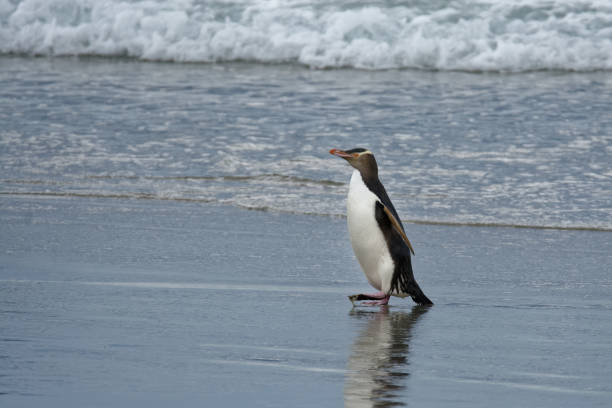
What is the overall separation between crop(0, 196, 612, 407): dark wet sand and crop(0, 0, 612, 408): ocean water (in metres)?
0.02

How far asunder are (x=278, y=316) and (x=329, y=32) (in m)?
12.7

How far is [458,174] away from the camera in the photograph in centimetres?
791

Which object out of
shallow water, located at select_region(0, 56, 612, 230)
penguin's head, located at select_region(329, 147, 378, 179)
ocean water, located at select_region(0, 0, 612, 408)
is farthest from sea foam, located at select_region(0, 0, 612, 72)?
penguin's head, located at select_region(329, 147, 378, 179)

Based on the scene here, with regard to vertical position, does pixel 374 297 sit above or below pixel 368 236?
below

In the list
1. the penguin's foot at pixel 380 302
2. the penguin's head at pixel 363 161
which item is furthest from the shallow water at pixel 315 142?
the penguin's foot at pixel 380 302

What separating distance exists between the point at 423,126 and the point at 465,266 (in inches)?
171

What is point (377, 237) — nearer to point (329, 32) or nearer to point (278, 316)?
point (278, 316)

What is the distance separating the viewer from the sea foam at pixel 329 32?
1556 cm

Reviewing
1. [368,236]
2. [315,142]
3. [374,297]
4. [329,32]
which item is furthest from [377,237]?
[329,32]

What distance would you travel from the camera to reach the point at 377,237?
186 inches

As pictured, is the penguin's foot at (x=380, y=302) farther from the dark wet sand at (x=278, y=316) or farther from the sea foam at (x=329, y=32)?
the sea foam at (x=329, y=32)

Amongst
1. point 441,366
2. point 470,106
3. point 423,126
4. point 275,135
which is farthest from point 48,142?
point 441,366

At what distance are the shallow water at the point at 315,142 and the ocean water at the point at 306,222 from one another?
0.03 meters

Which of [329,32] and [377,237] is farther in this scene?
[329,32]
